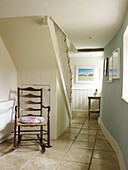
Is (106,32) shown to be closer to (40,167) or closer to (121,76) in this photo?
(121,76)

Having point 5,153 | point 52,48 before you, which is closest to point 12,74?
point 52,48

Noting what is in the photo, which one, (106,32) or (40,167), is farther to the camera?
(106,32)

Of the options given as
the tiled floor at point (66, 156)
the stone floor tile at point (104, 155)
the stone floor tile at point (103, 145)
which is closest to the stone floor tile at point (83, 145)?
the tiled floor at point (66, 156)

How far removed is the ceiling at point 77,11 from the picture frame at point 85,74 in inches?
138

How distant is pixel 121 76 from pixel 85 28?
3.63 feet

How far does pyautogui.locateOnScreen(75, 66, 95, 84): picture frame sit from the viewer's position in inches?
271

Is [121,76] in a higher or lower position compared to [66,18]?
lower

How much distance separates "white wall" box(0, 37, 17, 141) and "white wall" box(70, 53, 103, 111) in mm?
3609

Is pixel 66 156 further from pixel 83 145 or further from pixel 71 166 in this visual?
pixel 83 145

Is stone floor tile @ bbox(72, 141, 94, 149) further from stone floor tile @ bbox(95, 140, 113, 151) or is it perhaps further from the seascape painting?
the seascape painting

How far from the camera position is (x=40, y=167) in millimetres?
2438

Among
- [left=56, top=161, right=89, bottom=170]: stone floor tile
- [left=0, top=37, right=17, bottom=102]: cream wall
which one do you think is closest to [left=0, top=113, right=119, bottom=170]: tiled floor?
[left=56, top=161, right=89, bottom=170]: stone floor tile

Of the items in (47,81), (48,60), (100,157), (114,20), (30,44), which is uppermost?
(114,20)

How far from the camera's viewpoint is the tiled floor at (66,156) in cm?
248
